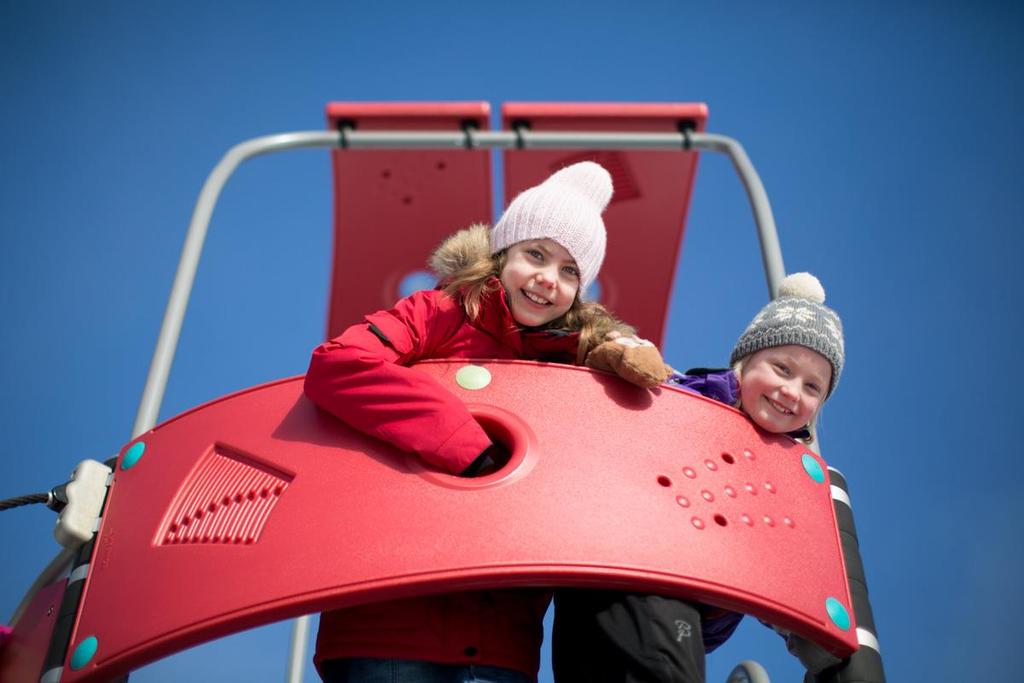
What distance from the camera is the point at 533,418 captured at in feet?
4.19

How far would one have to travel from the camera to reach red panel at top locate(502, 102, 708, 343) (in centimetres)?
250

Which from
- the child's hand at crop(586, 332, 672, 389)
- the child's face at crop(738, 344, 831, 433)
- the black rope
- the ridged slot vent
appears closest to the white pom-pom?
the child's face at crop(738, 344, 831, 433)

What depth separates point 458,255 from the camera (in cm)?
162

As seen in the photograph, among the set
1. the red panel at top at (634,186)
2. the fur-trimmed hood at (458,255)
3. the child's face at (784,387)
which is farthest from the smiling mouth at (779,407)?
the red panel at top at (634,186)

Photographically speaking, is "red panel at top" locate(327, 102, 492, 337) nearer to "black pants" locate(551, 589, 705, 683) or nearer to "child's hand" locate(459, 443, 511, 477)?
"child's hand" locate(459, 443, 511, 477)

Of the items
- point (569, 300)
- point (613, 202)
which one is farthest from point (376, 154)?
point (569, 300)

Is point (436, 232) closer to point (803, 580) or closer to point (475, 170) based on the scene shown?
point (475, 170)

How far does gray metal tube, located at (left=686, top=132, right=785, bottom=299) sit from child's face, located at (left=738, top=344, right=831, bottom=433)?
495mm

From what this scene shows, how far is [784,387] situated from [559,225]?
44cm

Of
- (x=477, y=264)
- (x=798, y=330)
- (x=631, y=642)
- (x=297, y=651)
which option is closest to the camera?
(x=631, y=642)

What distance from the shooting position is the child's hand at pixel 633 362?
131cm

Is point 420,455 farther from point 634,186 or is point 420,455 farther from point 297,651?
point 297,651

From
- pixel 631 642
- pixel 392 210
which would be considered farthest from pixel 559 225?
pixel 392 210

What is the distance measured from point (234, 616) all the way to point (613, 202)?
6.21 feet
